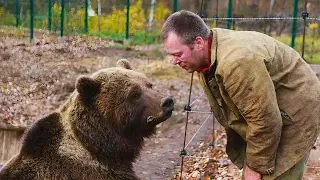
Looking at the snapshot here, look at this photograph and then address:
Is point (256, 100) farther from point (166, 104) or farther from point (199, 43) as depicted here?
point (166, 104)

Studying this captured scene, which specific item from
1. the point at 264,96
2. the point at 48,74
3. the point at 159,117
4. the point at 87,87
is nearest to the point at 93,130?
the point at 87,87

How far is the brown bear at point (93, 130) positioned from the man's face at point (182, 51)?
0.43 metres

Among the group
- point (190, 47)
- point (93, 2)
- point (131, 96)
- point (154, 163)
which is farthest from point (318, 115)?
point (93, 2)

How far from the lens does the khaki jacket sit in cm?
341

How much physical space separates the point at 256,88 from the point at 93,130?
132 centimetres

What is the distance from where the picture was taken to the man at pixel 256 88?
3418 millimetres

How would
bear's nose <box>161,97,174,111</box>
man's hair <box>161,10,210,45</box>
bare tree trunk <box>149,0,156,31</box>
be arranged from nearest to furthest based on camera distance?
man's hair <box>161,10,210,45</box> → bear's nose <box>161,97,174,111</box> → bare tree trunk <box>149,0,156,31</box>

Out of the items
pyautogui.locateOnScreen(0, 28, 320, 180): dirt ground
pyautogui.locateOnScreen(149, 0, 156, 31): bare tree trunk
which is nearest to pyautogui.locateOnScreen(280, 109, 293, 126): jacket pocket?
pyautogui.locateOnScreen(0, 28, 320, 180): dirt ground

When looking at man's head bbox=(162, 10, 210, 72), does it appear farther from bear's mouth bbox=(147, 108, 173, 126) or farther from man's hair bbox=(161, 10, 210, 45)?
bear's mouth bbox=(147, 108, 173, 126)

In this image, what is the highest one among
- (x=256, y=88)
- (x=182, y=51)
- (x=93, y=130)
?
(x=182, y=51)

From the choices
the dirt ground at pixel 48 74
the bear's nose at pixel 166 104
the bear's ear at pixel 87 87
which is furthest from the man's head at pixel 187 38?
the dirt ground at pixel 48 74

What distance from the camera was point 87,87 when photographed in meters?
3.94

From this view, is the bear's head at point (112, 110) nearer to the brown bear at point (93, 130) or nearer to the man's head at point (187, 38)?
the brown bear at point (93, 130)

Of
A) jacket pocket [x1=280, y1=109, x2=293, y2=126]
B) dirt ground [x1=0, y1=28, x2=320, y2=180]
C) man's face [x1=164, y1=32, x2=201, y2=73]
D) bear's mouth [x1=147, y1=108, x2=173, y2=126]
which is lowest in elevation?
dirt ground [x1=0, y1=28, x2=320, y2=180]
